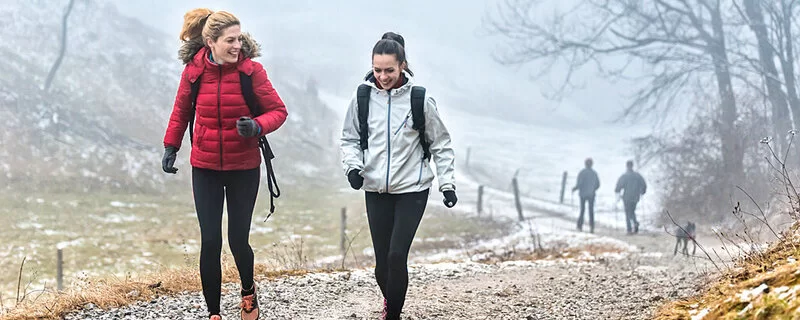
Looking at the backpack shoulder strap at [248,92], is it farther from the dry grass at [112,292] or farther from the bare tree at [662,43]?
the bare tree at [662,43]

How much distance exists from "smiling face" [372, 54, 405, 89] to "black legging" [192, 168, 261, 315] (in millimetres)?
979

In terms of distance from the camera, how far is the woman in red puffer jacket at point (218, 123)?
4434 mm

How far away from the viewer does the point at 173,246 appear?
17078mm

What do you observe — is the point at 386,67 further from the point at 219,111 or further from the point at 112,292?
the point at 112,292

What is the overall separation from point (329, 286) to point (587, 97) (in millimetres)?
85390

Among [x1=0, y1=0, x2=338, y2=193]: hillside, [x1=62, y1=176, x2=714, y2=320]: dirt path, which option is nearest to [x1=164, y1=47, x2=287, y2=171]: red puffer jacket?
[x1=62, y1=176, x2=714, y2=320]: dirt path

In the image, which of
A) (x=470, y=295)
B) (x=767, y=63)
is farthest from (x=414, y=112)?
(x=767, y=63)

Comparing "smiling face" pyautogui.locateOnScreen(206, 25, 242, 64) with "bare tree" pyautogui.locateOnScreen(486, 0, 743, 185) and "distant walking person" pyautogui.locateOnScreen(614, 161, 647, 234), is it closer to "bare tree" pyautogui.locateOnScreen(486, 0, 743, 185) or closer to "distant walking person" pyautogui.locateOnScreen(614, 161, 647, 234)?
"distant walking person" pyautogui.locateOnScreen(614, 161, 647, 234)

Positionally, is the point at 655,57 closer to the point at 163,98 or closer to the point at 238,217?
the point at 238,217

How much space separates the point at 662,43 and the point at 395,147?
1903 centimetres

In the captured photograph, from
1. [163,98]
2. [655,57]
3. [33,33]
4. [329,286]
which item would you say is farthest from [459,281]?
[33,33]

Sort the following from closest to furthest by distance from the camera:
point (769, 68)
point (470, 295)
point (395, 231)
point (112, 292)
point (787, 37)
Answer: point (395, 231) < point (112, 292) < point (470, 295) < point (787, 37) < point (769, 68)

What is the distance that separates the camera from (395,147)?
462 centimetres

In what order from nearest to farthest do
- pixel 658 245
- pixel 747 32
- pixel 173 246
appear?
pixel 658 245
pixel 173 246
pixel 747 32
